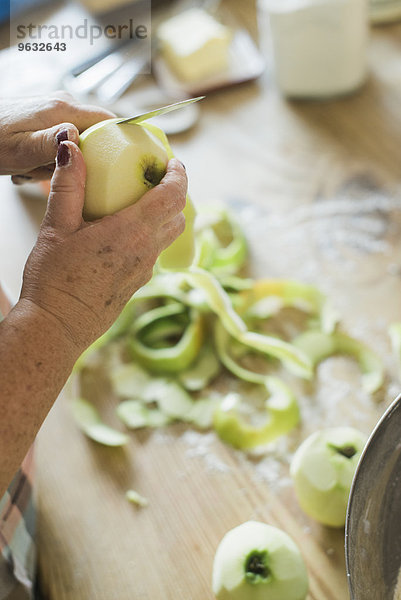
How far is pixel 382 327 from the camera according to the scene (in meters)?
0.89

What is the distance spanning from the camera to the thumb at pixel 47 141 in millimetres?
577

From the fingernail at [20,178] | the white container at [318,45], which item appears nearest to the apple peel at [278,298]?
the fingernail at [20,178]

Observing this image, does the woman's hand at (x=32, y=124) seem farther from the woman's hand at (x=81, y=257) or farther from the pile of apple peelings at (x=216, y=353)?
the pile of apple peelings at (x=216, y=353)

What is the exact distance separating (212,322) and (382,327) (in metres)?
0.24

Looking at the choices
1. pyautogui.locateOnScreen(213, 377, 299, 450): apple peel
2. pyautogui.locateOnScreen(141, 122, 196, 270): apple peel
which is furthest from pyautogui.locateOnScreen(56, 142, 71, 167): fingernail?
pyautogui.locateOnScreen(213, 377, 299, 450): apple peel

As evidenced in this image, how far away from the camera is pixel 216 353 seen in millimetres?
915

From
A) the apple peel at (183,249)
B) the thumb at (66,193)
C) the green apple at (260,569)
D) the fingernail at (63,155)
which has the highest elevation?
the fingernail at (63,155)

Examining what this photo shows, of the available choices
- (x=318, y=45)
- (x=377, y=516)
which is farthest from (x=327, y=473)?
(x=318, y=45)

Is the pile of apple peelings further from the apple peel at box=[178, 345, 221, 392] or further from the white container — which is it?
the white container

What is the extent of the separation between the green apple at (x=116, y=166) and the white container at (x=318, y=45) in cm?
75

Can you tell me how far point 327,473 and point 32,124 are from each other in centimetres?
48

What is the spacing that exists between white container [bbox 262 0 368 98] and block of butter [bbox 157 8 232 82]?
0.47ft

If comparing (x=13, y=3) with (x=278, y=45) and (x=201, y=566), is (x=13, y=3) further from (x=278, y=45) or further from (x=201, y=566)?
(x=201, y=566)

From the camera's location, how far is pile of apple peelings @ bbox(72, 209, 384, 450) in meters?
0.83
